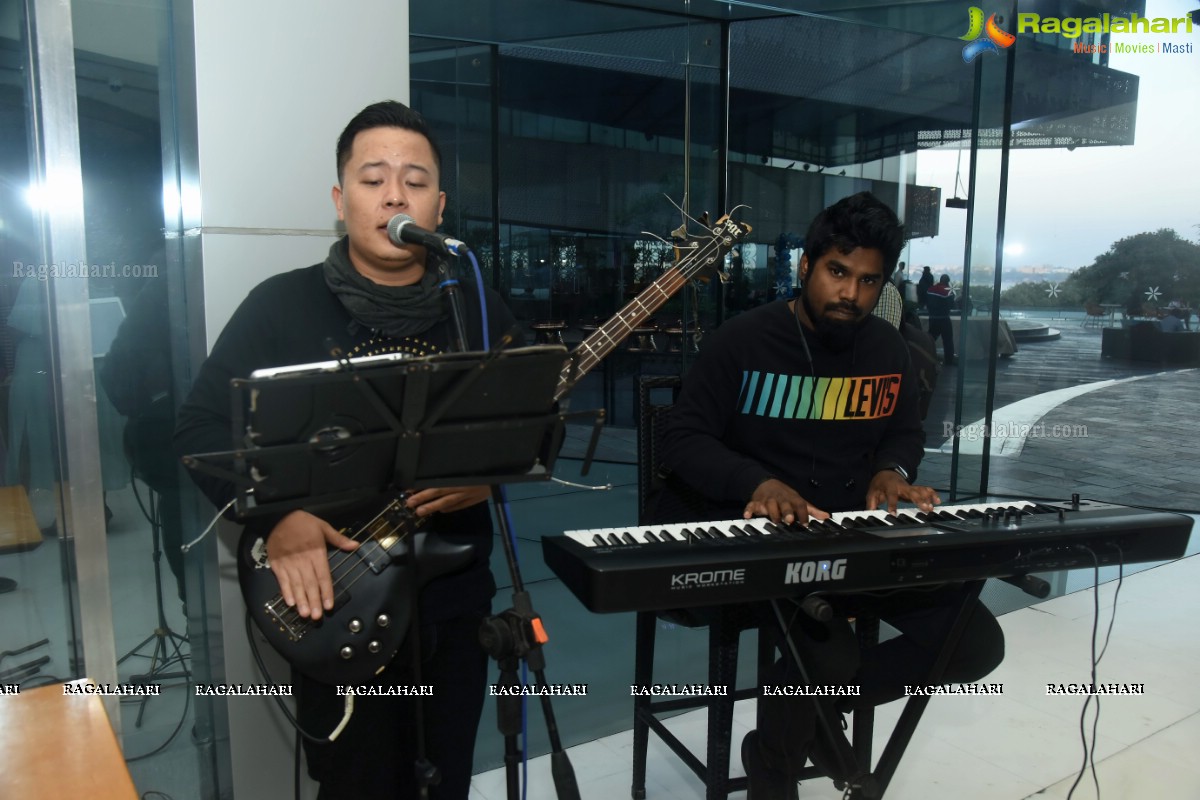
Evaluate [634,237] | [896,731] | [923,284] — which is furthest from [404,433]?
[923,284]

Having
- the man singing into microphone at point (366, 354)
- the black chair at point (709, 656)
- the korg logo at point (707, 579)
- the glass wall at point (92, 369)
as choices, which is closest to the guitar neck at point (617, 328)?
the black chair at point (709, 656)

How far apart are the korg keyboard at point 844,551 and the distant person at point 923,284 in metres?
3.08

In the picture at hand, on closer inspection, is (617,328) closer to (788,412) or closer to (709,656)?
(788,412)

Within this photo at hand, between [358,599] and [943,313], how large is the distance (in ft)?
13.8

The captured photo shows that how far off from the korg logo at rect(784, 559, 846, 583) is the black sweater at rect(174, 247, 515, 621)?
1.83ft

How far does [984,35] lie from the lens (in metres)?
4.52

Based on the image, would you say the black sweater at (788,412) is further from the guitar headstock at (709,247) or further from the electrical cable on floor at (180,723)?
the electrical cable on floor at (180,723)

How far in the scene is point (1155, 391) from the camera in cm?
494

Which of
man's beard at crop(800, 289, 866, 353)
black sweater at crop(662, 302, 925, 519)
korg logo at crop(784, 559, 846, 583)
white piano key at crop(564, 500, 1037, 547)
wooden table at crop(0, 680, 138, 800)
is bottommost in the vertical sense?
wooden table at crop(0, 680, 138, 800)

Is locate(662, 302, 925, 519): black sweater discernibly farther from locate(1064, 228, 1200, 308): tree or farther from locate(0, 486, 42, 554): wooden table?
locate(1064, 228, 1200, 308): tree

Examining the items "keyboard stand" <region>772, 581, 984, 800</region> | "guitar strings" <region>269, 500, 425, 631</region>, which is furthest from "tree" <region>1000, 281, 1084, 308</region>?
"guitar strings" <region>269, 500, 425, 631</region>

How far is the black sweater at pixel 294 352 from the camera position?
4.60ft

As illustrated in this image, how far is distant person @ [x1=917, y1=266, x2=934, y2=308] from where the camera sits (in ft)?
15.7

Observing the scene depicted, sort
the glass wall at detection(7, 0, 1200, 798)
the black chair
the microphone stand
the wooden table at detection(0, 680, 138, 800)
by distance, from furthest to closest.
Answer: the black chair, the glass wall at detection(7, 0, 1200, 798), the microphone stand, the wooden table at detection(0, 680, 138, 800)
